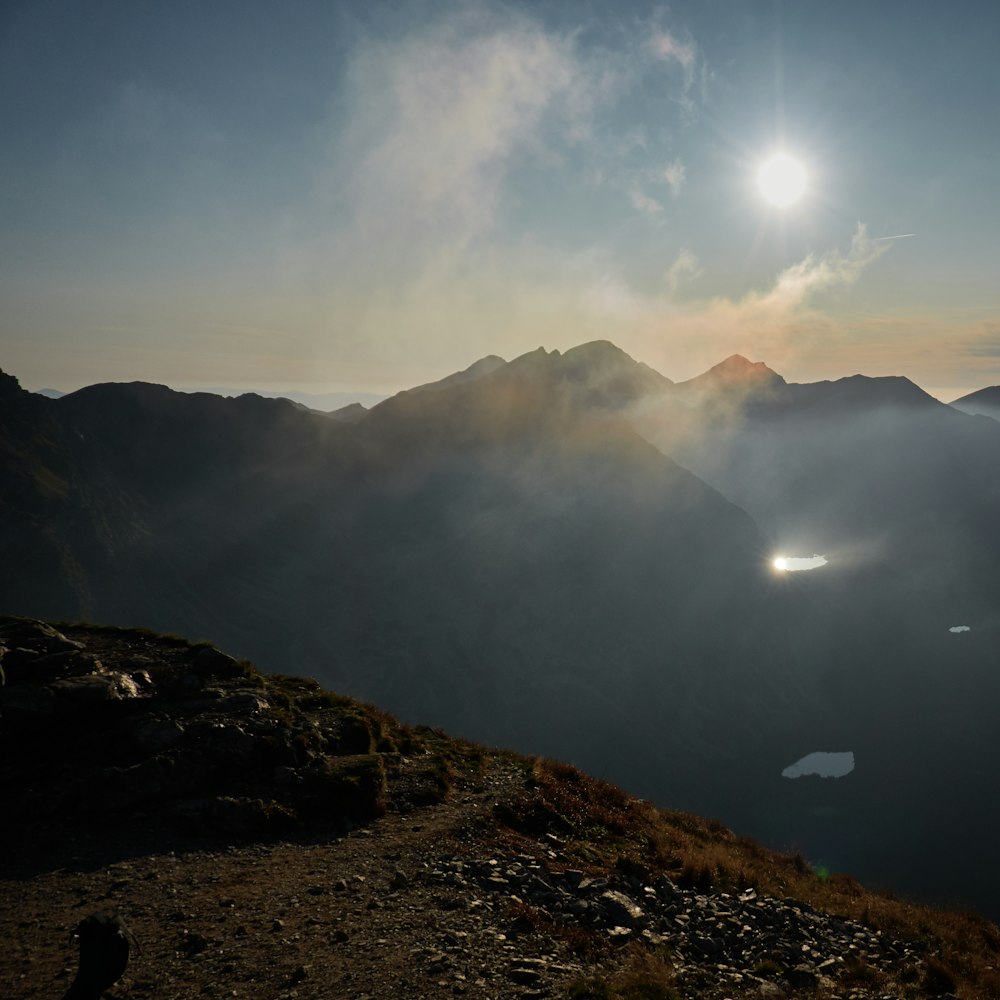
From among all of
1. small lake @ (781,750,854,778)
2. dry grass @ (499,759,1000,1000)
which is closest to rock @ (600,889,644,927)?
dry grass @ (499,759,1000,1000)

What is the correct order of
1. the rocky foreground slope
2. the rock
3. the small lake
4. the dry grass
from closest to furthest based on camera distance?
the rocky foreground slope < the rock < the dry grass < the small lake

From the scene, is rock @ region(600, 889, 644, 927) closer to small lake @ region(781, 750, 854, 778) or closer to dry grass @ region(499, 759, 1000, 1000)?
dry grass @ region(499, 759, 1000, 1000)

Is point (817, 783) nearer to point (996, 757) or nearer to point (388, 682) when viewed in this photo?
point (996, 757)

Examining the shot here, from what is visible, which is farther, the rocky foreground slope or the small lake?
the small lake

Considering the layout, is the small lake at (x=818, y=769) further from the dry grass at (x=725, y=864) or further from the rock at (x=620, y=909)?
the rock at (x=620, y=909)

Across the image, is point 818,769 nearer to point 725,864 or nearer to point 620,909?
point 725,864

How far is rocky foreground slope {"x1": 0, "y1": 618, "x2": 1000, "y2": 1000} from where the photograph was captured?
12.1 meters

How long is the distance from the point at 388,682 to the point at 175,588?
255 ft

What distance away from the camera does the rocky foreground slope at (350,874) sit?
12109mm

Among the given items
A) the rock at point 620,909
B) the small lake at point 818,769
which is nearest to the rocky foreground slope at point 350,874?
the rock at point 620,909

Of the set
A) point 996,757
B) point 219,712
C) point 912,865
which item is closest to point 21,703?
point 219,712

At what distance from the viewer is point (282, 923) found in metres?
13.3

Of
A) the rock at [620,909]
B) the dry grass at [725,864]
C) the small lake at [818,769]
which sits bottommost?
the small lake at [818,769]

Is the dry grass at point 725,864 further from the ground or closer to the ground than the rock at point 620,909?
closer to the ground
